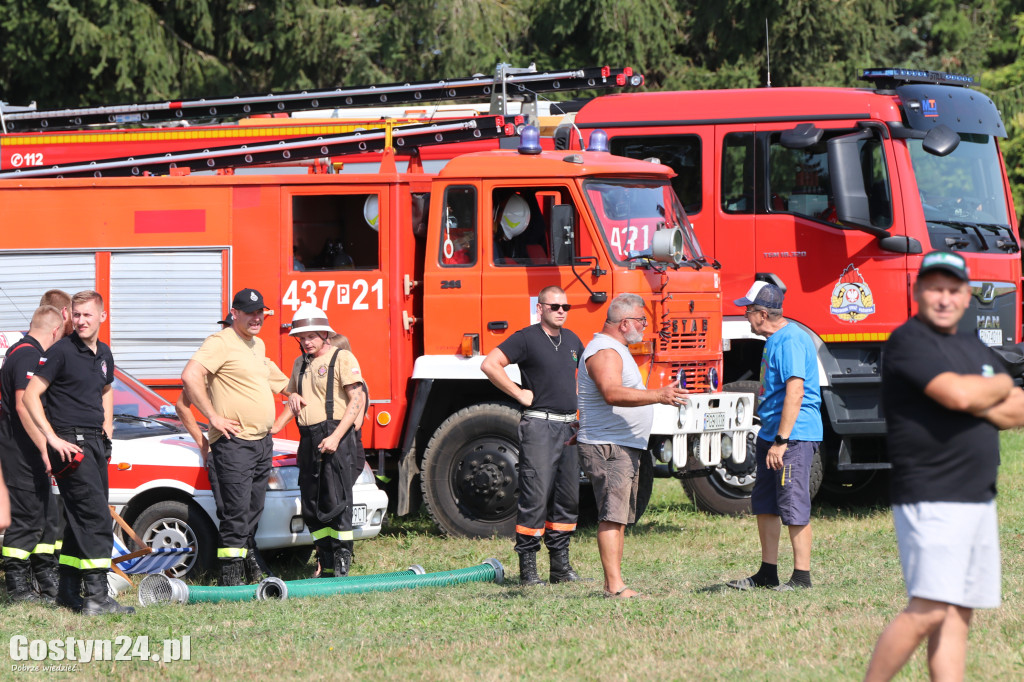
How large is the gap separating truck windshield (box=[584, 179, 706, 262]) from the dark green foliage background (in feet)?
31.8

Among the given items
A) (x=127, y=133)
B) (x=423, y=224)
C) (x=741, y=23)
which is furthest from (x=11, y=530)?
(x=741, y=23)

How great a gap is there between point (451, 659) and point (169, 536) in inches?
119

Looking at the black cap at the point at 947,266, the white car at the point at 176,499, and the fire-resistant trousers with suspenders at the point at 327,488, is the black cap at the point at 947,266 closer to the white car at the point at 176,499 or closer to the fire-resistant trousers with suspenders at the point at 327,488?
the fire-resistant trousers with suspenders at the point at 327,488

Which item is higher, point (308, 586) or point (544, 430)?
point (544, 430)

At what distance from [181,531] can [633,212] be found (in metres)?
3.95

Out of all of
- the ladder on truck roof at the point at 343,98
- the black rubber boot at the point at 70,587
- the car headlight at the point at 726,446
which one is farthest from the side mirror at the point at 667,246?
the black rubber boot at the point at 70,587

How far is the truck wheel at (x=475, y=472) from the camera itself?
9.33m

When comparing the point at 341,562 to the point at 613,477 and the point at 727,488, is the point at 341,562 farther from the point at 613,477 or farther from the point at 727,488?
the point at 727,488

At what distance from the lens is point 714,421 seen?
872cm

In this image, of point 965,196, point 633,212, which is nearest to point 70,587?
point 633,212

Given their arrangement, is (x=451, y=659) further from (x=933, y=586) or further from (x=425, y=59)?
(x=425, y=59)

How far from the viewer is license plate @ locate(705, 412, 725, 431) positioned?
8.65 m

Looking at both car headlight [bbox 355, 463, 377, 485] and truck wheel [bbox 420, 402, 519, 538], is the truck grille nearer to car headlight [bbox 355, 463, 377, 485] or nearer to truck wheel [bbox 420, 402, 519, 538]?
truck wheel [bbox 420, 402, 519, 538]

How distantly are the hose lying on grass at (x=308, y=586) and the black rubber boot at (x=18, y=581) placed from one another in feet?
2.40
